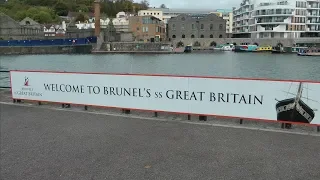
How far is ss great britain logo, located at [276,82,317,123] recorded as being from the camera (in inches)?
288

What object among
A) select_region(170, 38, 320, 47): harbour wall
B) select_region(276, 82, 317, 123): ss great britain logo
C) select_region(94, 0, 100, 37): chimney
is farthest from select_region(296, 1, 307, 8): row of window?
select_region(276, 82, 317, 123): ss great britain logo

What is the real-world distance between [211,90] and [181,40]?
4809 inches

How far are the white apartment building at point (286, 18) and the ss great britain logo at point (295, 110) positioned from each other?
115459mm

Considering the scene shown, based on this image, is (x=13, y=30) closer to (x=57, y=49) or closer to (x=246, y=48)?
(x=57, y=49)

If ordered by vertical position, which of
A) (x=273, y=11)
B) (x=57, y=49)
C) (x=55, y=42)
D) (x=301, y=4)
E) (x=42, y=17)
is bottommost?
(x=57, y=49)

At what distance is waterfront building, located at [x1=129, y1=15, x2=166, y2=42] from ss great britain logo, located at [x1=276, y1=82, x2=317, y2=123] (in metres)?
113

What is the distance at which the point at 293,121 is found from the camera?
7.57m

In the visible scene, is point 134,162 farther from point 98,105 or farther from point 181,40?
point 181,40

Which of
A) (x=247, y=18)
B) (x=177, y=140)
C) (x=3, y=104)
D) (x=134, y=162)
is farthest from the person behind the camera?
(x=247, y=18)

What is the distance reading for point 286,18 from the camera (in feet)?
365

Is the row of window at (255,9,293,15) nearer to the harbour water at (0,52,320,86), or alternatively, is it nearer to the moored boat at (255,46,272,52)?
the moored boat at (255,46,272,52)

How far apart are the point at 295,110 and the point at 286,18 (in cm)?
11648

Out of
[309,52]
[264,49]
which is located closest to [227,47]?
[264,49]

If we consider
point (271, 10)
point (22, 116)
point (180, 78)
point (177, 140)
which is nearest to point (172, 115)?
point (180, 78)
